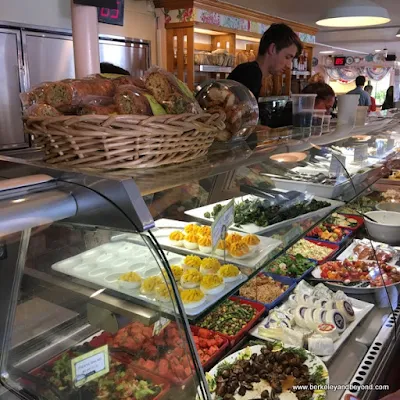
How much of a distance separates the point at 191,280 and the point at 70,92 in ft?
2.31

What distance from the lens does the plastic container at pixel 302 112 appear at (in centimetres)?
227

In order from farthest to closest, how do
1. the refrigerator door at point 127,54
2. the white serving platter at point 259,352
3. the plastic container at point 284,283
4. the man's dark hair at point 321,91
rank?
1. the refrigerator door at point 127,54
2. the man's dark hair at point 321,91
3. the plastic container at point 284,283
4. the white serving platter at point 259,352

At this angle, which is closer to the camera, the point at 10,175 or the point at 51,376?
the point at 10,175

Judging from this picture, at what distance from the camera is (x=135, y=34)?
5414 mm

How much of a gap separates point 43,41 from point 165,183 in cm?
381

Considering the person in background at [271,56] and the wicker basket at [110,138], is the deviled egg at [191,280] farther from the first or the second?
the person in background at [271,56]

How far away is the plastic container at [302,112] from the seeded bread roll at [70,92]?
135 cm

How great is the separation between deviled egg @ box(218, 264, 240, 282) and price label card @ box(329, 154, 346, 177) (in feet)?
3.15

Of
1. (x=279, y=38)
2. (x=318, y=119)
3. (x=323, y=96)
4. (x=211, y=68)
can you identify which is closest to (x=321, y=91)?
(x=323, y=96)

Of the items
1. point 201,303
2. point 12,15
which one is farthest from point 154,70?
point 12,15

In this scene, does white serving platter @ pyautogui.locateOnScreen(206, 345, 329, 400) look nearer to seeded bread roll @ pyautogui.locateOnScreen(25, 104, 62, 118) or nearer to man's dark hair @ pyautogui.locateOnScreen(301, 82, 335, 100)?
seeded bread roll @ pyautogui.locateOnScreen(25, 104, 62, 118)

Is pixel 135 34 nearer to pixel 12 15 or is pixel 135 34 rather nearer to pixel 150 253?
pixel 12 15

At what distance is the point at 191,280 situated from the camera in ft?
4.72

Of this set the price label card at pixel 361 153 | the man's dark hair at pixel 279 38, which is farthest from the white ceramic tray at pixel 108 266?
the man's dark hair at pixel 279 38
